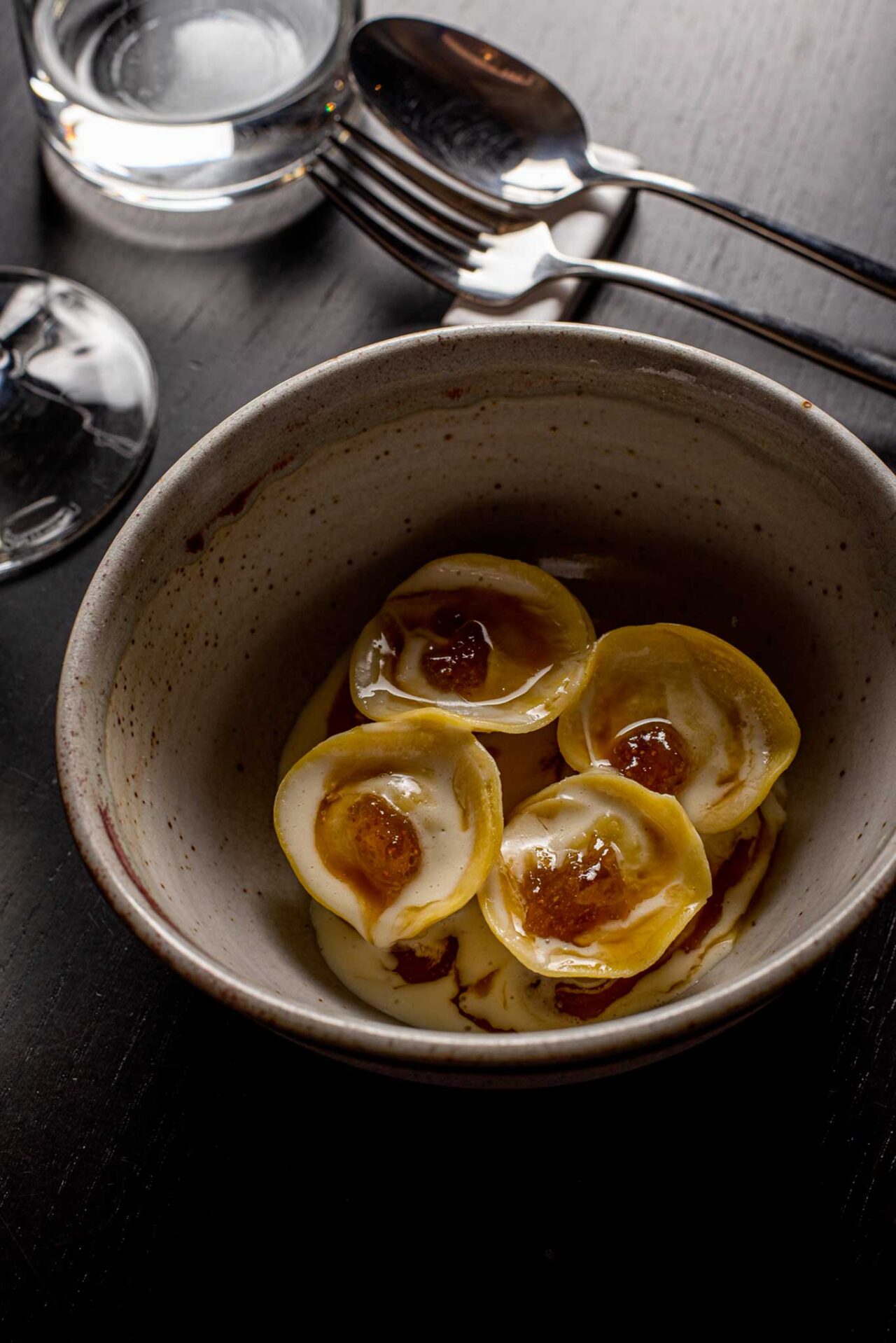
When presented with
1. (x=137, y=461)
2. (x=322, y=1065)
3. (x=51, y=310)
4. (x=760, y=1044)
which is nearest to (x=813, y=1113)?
(x=760, y=1044)

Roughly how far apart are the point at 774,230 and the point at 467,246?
9.9 inches

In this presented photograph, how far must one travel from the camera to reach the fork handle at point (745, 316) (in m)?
0.92

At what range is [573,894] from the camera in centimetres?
71

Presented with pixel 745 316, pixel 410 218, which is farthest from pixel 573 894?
pixel 410 218

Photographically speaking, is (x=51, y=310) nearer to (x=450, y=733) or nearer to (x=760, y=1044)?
(x=450, y=733)

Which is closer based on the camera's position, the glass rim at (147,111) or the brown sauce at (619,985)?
the brown sauce at (619,985)

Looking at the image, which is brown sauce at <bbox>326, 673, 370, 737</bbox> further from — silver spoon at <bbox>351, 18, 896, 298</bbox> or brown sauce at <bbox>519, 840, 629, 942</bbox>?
silver spoon at <bbox>351, 18, 896, 298</bbox>

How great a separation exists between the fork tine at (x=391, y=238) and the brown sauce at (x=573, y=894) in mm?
515

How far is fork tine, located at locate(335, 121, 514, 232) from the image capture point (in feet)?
3.41

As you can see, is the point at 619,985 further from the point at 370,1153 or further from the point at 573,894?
the point at 370,1153

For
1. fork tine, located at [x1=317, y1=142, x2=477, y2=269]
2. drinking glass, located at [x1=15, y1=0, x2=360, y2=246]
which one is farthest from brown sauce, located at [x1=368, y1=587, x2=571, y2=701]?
drinking glass, located at [x1=15, y1=0, x2=360, y2=246]

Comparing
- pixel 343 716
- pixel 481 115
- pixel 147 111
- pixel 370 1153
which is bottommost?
pixel 370 1153

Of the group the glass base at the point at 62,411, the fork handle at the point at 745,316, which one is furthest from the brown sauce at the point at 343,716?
the fork handle at the point at 745,316

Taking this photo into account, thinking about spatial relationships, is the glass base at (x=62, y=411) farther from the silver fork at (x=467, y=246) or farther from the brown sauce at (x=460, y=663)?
the brown sauce at (x=460, y=663)
